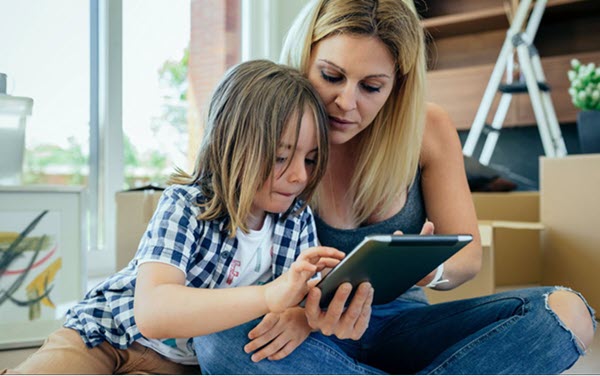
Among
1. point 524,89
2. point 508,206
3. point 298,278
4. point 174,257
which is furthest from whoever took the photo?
point 524,89

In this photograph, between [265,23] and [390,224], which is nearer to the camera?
[390,224]

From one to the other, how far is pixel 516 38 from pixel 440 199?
1622 millimetres

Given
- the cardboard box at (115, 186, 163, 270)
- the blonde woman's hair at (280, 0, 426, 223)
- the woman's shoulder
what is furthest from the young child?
the cardboard box at (115, 186, 163, 270)

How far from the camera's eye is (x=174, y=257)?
80 cm

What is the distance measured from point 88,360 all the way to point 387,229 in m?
0.54

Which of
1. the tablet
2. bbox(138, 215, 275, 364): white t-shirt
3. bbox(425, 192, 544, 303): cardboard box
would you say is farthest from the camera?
bbox(425, 192, 544, 303): cardboard box

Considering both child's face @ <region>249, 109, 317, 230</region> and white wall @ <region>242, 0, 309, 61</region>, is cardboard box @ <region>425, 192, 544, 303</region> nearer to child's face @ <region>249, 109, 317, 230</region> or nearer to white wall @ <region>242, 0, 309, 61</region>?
child's face @ <region>249, 109, 317, 230</region>

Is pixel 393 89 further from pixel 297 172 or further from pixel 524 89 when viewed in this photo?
pixel 524 89

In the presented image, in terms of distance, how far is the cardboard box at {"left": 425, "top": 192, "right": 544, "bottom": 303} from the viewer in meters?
1.64

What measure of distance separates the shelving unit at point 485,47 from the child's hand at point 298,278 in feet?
6.24

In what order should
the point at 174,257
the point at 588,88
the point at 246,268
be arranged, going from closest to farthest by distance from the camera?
the point at 174,257, the point at 246,268, the point at 588,88

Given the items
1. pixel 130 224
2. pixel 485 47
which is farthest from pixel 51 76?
pixel 485 47

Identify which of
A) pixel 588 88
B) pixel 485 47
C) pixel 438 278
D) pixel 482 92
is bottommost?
pixel 438 278

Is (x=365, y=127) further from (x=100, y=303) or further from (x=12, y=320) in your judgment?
(x=12, y=320)
